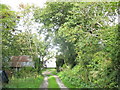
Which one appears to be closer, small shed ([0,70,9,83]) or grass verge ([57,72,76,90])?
small shed ([0,70,9,83])

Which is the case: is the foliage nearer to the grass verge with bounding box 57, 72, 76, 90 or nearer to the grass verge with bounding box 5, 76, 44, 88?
the grass verge with bounding box 57, 72, 76, 90

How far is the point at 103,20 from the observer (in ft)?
6.36

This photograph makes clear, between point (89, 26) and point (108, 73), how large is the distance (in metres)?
0.76

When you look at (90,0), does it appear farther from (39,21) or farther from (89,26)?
(39,21)

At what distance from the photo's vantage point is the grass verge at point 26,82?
68.1 inches

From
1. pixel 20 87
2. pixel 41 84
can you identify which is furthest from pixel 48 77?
pixel 20 87

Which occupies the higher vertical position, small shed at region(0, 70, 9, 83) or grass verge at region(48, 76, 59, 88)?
small shed at region(0, 70, 9, 83)

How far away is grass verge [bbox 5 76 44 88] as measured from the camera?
5.67 feet

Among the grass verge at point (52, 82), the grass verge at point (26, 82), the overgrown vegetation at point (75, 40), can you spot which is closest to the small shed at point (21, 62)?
the overgrown vegetation at point (75, 40)

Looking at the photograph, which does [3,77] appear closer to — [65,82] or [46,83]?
[46,83]

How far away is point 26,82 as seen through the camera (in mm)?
1811

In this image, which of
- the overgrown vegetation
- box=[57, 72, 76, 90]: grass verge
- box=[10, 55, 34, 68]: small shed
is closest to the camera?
the overgrown vegetation

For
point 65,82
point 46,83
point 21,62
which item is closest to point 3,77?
point 21,62

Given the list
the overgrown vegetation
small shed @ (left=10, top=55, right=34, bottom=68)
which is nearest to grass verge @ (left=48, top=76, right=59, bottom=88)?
the overgrown vegetation
